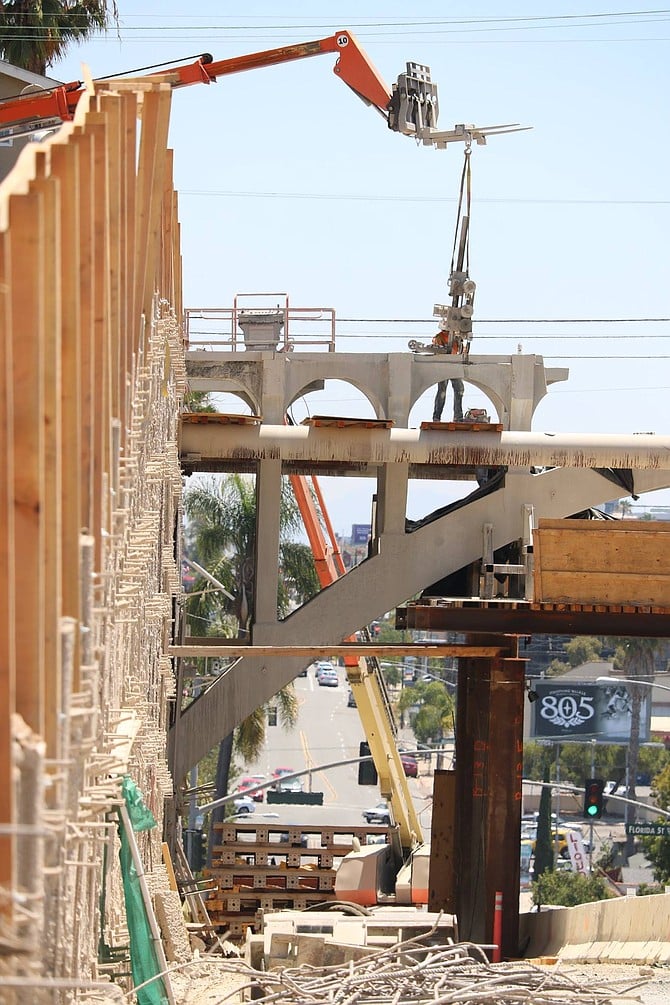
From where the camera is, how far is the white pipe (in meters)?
23.1

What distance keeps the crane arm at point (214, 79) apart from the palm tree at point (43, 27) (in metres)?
6.75

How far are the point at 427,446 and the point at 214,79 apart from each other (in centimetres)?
817

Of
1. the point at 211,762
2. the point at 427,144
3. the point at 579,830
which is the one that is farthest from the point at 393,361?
the point at 579,830

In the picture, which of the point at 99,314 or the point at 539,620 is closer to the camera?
the point at 99,314

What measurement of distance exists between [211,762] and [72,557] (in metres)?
71.0

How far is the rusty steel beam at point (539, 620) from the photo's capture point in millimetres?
19469

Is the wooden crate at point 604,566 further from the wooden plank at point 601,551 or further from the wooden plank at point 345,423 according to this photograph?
the wooden plank at point 345,423

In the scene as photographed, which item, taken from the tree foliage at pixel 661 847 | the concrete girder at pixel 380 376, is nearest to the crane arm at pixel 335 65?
the concrete girder at pixel 380 376

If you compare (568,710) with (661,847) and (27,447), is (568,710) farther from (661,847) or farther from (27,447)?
(27,447)

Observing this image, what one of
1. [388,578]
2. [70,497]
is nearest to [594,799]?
[388,578]

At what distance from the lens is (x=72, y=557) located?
5.97 metres

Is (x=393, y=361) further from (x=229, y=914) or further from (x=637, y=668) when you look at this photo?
(x=637, y=668)

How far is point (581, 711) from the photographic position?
3703 inches

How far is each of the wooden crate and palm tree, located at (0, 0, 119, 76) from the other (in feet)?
62.8
